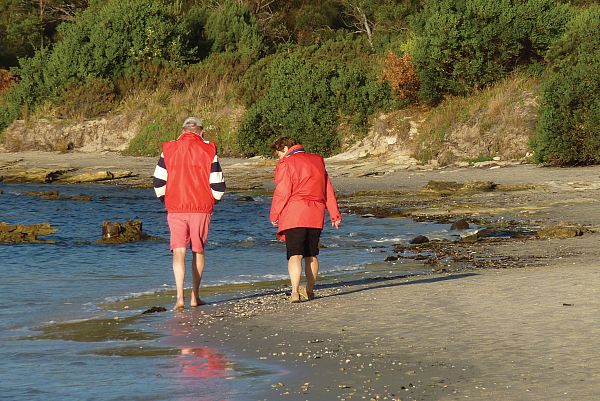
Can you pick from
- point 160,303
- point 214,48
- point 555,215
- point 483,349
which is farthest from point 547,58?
point 483,349

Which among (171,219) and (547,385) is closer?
(547,385)

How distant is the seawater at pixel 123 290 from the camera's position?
23.9 ft

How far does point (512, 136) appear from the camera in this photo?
94.5 feet

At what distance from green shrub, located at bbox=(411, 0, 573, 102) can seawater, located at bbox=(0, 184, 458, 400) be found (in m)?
7.51

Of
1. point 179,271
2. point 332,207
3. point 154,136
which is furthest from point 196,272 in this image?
point 154,136

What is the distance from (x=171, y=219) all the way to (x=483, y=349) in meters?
4.15

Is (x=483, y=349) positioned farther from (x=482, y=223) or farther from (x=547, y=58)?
(x=547, y=58)

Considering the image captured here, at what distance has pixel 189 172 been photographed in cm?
1082

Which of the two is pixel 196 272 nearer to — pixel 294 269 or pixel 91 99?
pixel 294 269

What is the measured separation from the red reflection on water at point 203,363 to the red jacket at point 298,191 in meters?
2.66

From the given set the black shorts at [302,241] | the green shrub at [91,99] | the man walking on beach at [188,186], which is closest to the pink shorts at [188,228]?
the man walking on beach at [188,186]

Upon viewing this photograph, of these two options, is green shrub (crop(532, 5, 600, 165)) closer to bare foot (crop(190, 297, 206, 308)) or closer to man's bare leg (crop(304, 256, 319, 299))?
man's bare leg (crop(304, 256, 319, 299))

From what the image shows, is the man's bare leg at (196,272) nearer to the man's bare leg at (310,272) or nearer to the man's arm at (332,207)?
the man's bare leg at (310,272)

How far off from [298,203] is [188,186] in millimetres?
1061
